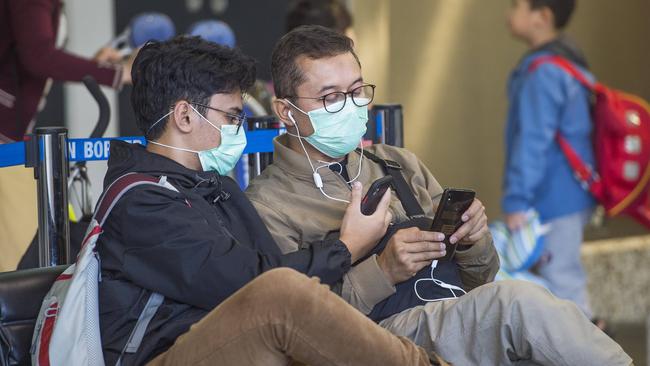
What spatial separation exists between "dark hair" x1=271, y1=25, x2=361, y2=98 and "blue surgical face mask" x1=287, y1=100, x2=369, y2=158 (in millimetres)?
67

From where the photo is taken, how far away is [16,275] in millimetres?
3125

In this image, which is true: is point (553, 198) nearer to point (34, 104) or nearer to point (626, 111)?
point (626, 111)

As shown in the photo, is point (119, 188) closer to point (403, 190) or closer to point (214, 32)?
point (403, 190)

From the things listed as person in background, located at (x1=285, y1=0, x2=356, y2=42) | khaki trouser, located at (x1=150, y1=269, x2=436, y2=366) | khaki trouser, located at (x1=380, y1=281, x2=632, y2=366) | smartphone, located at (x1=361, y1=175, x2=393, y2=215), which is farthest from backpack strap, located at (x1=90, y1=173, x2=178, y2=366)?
person in background, located at (x1=285, y1=0, x2=356, y2=42)

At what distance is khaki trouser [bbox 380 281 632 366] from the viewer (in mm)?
2947

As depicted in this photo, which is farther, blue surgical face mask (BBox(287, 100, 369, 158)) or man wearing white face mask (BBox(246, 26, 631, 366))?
blue surgical face mask (BBox(287, 100, 369, 158))

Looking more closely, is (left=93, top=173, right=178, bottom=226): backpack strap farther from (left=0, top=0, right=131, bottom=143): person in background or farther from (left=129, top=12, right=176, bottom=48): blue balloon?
(left=129, top=12, right=176, bottom=48): blue balloon

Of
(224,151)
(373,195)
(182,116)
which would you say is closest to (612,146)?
(373,195)

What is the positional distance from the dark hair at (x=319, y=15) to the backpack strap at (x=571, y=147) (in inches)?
39.7

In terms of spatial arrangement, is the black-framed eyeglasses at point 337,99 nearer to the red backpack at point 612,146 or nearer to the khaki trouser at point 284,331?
the khaki trouser at point 284,331

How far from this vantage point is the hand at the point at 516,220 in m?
5.95

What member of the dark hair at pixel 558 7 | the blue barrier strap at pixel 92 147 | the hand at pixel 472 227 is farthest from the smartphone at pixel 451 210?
the dark hair at pixel 558 7

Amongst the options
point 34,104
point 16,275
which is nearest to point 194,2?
point 34,104

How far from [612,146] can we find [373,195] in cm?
287
